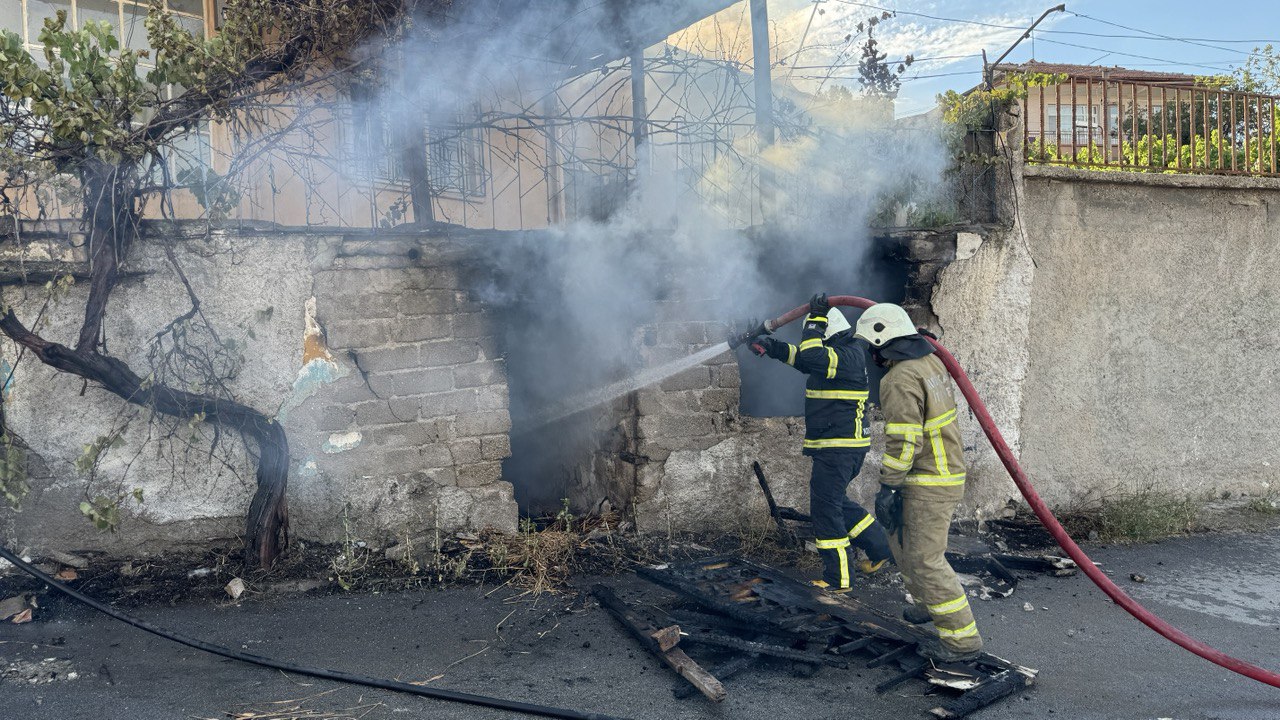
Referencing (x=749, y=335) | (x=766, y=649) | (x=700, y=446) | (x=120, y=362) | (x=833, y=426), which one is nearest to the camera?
(x=766, y=649)

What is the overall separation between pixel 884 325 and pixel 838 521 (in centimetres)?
148

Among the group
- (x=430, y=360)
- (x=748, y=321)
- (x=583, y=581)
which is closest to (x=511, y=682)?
(x=583, y=581)

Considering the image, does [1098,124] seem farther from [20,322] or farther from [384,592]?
[20,322]

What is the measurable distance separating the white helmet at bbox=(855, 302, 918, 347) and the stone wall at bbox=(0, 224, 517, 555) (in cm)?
258

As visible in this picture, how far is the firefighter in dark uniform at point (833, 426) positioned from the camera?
221 inches

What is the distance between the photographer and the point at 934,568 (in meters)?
4.54

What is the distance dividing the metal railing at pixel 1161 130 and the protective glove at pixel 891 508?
3.75m

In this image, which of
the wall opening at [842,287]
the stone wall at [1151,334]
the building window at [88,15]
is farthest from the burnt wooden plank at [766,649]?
the building window at [88,15]

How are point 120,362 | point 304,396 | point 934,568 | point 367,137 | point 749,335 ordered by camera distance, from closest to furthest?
point 934,568
point 120,362
point 304,396
point 749,335
point 367,137

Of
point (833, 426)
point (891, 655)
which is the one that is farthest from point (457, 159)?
point (891, 655)

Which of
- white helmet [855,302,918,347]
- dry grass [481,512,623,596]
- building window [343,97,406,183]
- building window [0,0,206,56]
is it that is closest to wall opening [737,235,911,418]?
dry grass [481,512,623,596]

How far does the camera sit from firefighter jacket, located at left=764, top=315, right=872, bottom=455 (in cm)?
565

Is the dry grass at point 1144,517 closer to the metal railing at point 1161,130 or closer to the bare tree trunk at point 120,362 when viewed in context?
the metal railing at point 1161,130

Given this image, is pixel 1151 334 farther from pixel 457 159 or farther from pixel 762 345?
pixel 457 159
